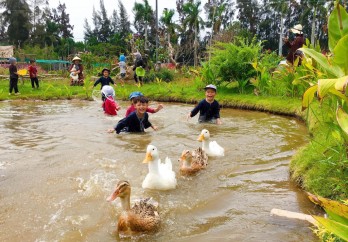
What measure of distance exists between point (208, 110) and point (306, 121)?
2.39 meters

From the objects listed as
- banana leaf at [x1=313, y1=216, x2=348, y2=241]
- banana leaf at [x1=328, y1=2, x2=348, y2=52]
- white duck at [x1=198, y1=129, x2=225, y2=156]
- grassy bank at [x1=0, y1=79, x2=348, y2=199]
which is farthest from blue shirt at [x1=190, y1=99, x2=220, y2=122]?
banana leaf at [x1=313, y1=216, x2=348, y2=241]

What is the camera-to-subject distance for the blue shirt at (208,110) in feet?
27.7

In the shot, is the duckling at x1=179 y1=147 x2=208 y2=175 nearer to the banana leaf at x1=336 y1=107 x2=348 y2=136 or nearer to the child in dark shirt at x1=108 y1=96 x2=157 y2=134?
the child in dark shirt at x1=108 y1=96 x2=157 y2=134

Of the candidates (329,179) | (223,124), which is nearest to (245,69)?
(223,124)

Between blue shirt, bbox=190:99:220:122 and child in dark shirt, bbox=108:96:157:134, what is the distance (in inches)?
64.0

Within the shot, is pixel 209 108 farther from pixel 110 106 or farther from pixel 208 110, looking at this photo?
pixel 110 106

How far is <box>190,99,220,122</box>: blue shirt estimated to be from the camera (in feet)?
27.7

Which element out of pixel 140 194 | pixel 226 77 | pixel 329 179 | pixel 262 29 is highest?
pixel 262 29

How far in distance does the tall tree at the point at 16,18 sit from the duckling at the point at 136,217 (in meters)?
53.9

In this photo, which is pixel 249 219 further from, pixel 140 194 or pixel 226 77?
pixel 226 77

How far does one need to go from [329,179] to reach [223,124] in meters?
5.06

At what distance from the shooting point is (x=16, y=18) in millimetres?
51469

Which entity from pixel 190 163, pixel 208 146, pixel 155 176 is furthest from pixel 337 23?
pixel 208 146

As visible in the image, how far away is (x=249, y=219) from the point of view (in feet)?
11.3
